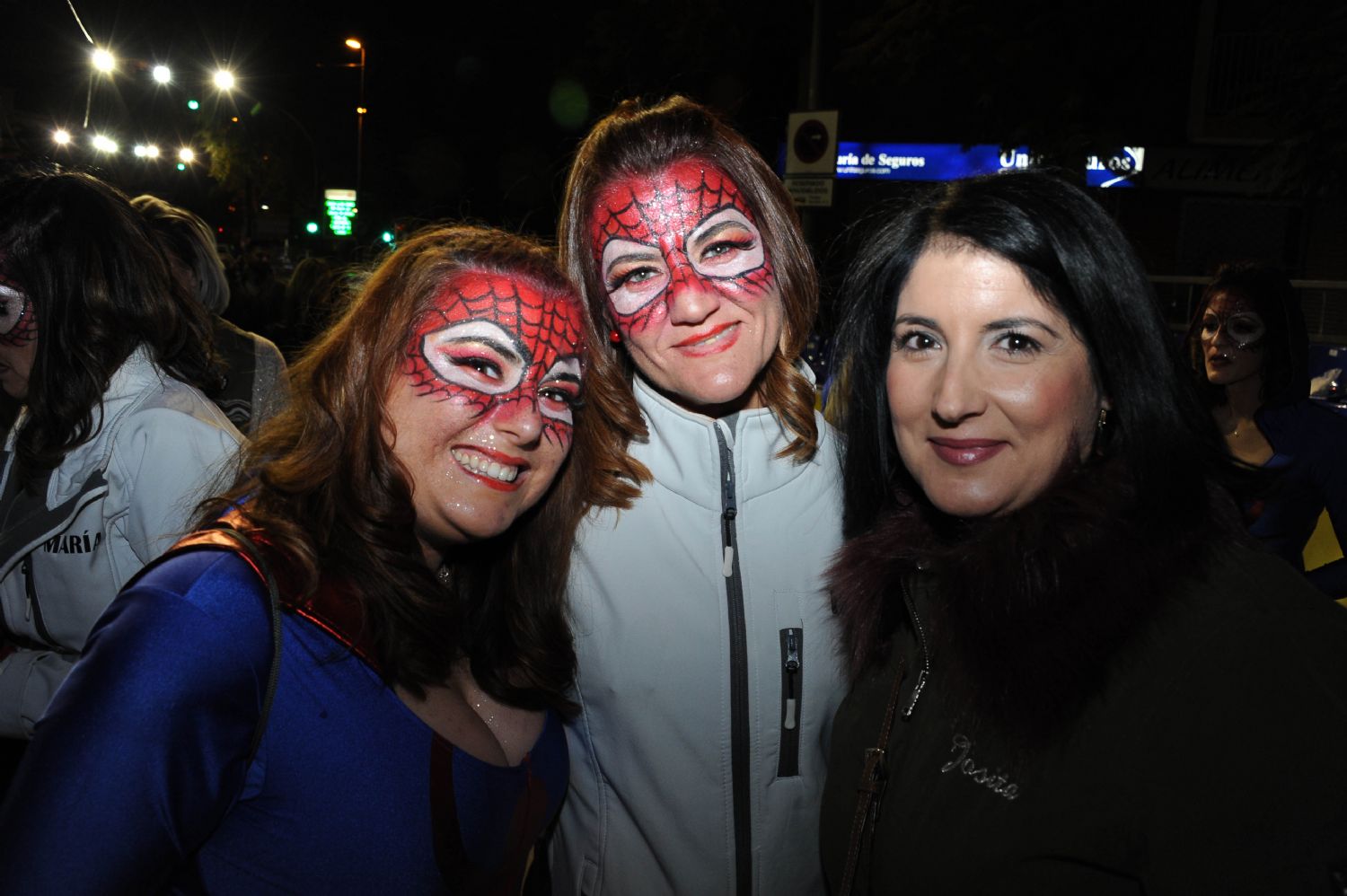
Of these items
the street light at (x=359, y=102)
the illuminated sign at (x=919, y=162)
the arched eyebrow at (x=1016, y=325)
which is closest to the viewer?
the arched eyebrow at (x=1016, y=325)

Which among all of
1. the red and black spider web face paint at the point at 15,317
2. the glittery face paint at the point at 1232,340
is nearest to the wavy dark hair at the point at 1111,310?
the red and black spider web face paint at the point at 15,317

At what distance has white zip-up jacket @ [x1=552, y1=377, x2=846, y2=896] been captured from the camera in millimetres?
2012

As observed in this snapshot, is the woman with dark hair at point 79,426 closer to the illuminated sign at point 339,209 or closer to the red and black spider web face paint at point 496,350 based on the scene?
the red and black spider web face paint at point 496,350

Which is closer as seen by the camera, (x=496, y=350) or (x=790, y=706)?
(x=496, y=350)

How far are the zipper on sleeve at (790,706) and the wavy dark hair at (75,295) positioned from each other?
2.07m

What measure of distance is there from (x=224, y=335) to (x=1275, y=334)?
521cm

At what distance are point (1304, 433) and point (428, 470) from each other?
13.0 ft

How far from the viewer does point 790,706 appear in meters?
2.03

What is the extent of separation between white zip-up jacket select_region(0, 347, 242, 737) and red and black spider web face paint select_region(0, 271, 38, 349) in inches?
12.5

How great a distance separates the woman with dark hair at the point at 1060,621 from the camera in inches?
49.8

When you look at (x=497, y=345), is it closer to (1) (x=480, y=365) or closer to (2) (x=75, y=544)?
(1) (x=480, y=365)

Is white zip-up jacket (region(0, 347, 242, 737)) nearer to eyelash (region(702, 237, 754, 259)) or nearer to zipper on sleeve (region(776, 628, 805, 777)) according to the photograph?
eyelash (region(702, 237, 754, 259))

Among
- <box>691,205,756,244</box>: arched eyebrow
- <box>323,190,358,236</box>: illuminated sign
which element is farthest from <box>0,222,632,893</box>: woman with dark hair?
<box>323,190,358,236</box>: illuminated sign

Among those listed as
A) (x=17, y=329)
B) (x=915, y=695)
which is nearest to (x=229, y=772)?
(x=915, y=695)
